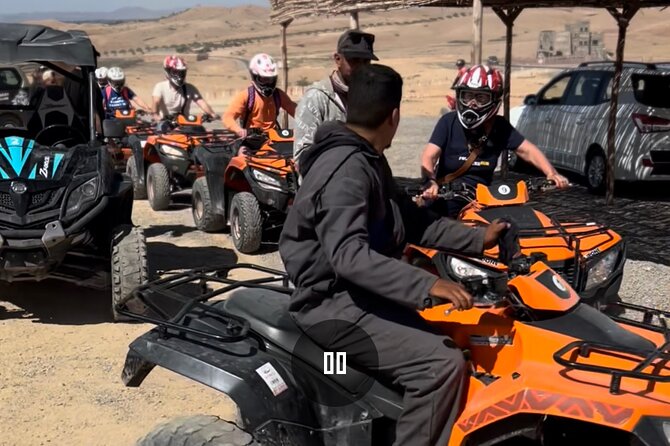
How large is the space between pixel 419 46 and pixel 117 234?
74.9 metres

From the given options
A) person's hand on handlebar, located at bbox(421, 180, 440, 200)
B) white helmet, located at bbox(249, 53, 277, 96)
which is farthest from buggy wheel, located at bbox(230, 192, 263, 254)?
person's hand on handlebar, located at bbox(421, 180, 440, 200)

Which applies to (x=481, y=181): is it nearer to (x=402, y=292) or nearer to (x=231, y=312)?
(x=231, y=312)

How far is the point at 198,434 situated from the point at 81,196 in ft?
12.5

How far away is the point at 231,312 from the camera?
12.2ft

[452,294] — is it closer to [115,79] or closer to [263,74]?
[263,74]

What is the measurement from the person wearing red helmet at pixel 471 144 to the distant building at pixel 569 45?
1908 inches

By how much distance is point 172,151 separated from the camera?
39.2 ft

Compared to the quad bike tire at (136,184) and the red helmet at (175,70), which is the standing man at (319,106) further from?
the red helmet at (175,70)

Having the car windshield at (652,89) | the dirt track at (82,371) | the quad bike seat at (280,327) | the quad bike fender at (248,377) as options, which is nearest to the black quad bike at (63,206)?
the dirt track at (82,371)

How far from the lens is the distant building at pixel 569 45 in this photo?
54188 mm

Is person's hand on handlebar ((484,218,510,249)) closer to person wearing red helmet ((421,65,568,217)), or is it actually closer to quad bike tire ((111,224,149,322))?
person wearing red helmet ((421,65,568,217))

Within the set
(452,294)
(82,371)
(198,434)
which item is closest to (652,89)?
(82,371)

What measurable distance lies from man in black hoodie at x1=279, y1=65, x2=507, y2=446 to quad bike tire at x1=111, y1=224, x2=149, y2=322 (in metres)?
3.48

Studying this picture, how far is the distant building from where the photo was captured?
54188 mm
